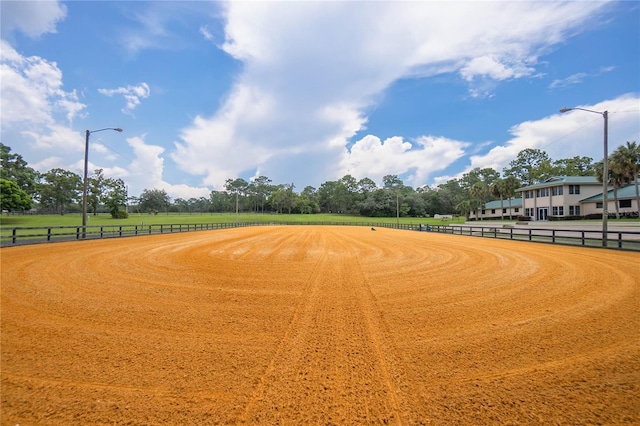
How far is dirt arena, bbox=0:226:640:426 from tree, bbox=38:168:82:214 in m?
87.2

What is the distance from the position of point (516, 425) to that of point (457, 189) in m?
114

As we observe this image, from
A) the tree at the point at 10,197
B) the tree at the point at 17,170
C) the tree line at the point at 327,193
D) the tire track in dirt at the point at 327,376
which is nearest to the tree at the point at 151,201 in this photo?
the tree line at the point at 327,193

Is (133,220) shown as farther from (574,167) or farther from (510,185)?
(574,167)

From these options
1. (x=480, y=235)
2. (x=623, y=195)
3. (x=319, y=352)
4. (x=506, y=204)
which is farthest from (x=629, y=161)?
(x=319, y=352)

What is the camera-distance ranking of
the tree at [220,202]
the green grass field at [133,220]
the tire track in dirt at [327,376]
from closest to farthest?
the tire track in dirt at [327,376] → the green grass field at [133,220] → the tree at [220,202]

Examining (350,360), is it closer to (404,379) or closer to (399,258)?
(404,379)

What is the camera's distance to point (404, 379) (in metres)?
2.82

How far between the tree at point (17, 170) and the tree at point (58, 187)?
555 cm

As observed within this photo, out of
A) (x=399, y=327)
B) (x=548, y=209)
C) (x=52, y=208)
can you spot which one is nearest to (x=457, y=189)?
(x=548, y=209)

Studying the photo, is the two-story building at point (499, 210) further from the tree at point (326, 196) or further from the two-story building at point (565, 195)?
the tree at point (326, 196)

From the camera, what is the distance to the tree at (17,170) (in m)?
57.6

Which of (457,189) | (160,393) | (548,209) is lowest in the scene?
(160,393)

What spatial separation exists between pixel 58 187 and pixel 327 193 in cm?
8908

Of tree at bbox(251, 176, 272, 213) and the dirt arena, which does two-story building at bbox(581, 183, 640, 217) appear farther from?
tree at bbox(251, 176, 272, 213)
